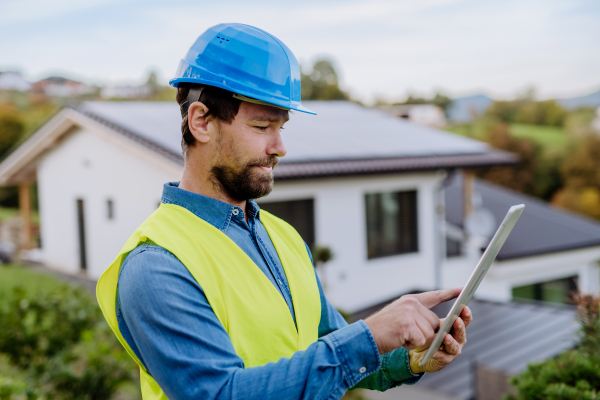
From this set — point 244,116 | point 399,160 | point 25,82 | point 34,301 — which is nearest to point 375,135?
point 399,160

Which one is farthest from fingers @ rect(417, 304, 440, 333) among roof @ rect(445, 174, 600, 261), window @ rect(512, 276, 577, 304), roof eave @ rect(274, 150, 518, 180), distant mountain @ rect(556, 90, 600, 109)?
distant mountain @ rect(556, 90, 600, 109)

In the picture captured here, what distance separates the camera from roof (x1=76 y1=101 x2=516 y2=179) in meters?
9.04

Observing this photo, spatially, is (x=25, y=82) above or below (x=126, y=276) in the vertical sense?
above

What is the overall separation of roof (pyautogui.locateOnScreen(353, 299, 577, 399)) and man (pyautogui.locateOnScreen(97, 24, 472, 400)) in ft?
15.7

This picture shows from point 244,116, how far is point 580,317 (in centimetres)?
231

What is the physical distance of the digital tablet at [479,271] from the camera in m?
1.15

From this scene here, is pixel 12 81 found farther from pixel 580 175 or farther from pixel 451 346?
pixel 451 346

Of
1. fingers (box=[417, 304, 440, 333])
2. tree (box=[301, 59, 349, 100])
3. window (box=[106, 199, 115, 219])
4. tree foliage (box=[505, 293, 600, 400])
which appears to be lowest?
window (box=[106, 199, 115, 219])

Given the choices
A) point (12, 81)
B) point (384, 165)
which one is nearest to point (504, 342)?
point (384, 165)

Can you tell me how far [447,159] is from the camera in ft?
34.8

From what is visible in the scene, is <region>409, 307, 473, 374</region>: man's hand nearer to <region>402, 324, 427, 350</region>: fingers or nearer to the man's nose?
<region>402, 324, 427, 350</region>: fingers

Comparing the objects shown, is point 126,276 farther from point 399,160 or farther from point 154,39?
point 154,39

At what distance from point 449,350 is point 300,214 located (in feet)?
26.3

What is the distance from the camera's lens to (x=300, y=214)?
936 centimetres
